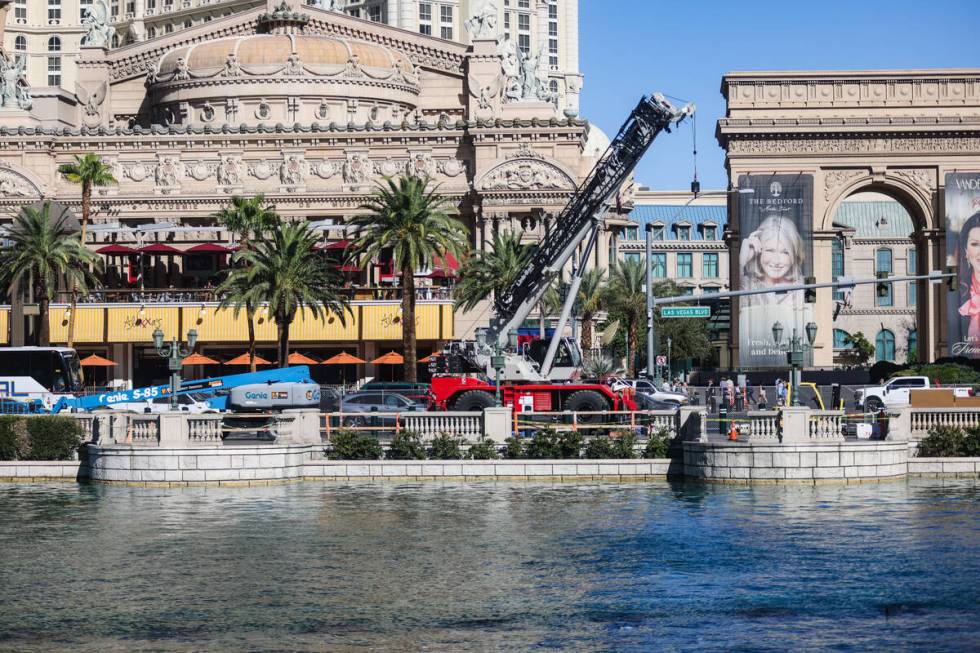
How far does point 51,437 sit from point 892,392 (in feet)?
114

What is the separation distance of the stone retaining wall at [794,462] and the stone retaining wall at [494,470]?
2.74 meters

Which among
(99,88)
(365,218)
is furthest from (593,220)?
(99,88)

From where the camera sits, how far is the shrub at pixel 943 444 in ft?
166

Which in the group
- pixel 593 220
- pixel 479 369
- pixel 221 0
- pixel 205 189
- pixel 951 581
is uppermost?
pixel 221 0

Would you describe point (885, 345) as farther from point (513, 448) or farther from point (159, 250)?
point (513, 448)

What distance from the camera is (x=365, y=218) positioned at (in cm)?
7825

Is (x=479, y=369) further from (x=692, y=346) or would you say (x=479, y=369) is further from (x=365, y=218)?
(x=692, y=346)

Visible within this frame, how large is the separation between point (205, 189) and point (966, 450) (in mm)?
71531

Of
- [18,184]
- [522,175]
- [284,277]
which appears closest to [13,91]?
[18,184]

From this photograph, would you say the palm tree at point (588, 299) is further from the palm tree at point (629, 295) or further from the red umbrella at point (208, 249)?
the red umbrella at point (208, 249)

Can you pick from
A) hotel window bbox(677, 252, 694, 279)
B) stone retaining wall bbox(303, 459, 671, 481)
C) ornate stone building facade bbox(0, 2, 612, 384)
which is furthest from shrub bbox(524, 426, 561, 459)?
hotel window bbox(677, 252, 694, 279)

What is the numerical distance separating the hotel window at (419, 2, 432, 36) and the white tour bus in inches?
4072

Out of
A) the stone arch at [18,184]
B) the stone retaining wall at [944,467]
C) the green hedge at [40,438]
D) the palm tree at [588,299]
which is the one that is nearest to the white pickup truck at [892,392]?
the stone retaining wall at [944,467]

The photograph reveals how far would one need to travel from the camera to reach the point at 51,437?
172 feet
